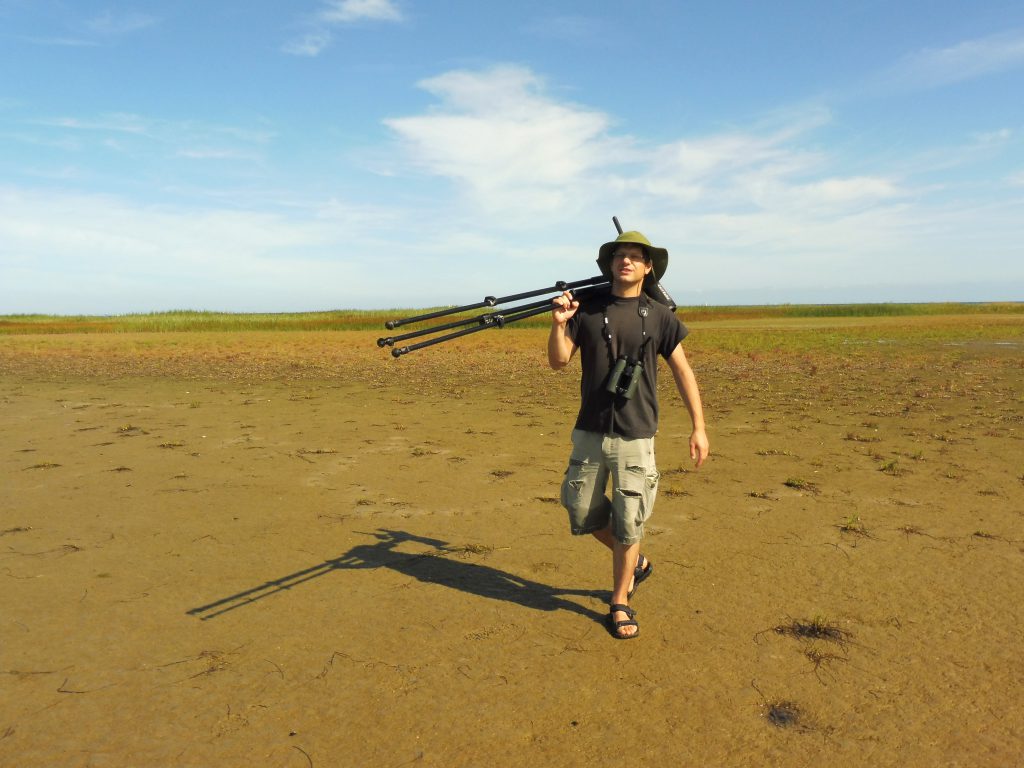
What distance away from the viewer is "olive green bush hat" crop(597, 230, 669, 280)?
12.6ft

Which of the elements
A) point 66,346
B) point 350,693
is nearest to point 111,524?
point 350,693

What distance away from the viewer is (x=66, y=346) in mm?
28969

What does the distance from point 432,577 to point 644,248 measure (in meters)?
2.57

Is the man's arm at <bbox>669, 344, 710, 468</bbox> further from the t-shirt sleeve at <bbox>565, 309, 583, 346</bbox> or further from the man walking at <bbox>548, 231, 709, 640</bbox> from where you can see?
the t-shirt sleeve at <bbox>565, 309, 583, 346</bbox>

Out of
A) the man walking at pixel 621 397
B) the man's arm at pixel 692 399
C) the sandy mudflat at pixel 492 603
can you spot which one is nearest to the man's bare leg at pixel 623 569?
the man walking at pixel 621 397

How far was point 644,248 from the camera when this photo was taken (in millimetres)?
3955

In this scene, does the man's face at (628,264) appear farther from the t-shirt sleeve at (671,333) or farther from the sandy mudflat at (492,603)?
the sandy mudflat at (492,603)

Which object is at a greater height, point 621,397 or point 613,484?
point 621,397

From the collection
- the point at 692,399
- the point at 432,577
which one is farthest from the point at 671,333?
the point at 432,577

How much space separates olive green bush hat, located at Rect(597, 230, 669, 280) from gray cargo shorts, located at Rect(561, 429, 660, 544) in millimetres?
972

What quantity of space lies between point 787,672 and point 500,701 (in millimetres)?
1417

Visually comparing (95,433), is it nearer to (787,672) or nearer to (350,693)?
(350,693)

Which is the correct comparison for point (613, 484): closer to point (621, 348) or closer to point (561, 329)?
point (621, 348)

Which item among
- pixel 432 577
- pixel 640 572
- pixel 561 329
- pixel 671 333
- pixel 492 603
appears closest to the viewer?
pixel 561 329
